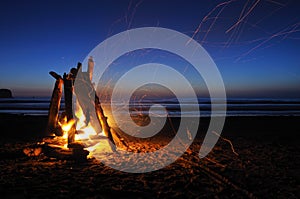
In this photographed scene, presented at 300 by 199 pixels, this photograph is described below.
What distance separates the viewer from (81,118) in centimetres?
820

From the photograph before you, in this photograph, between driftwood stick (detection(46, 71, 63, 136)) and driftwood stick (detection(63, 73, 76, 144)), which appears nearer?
driftwood stick (detection(63, 73, 76, 144))

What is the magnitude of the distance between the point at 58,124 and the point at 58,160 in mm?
2135

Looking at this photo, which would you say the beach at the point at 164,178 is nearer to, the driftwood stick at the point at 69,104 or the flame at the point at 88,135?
the driftwood stick at the point at 69,104

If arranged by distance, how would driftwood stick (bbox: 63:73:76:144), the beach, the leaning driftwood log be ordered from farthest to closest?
the leaning driftwood log < driftwood stick (bbox: 63:73:76:144) < the beach

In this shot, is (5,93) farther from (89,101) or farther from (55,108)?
(89,101)

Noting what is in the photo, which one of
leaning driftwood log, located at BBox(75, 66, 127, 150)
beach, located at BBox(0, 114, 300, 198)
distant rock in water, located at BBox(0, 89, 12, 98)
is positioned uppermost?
distant rock in water, located at BBox(0, 89, 12, 98)

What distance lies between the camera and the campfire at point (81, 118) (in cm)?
703

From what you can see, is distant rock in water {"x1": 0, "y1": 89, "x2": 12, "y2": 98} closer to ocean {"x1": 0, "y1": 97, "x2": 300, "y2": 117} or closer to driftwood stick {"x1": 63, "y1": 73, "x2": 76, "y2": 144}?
ocean {"x1": 0, "y1": 97, "x2": 300, "y2": 117}

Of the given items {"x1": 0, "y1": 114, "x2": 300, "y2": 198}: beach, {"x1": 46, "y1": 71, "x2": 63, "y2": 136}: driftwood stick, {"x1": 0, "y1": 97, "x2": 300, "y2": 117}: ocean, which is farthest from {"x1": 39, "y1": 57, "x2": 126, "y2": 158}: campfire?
{"x1": 0, "y1": 97, "x2": 300, "y2": 117}: ocean

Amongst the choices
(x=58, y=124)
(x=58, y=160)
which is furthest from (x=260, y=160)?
(x=58, y=124)

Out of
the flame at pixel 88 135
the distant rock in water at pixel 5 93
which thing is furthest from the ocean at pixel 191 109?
the distant rock in water at pixel 5 93

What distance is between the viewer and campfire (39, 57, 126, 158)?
7.03 m

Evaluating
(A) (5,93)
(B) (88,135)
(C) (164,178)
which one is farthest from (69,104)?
(A) (5,93)

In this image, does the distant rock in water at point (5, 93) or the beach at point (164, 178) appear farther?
the distant rock in water at point (5, 93)
